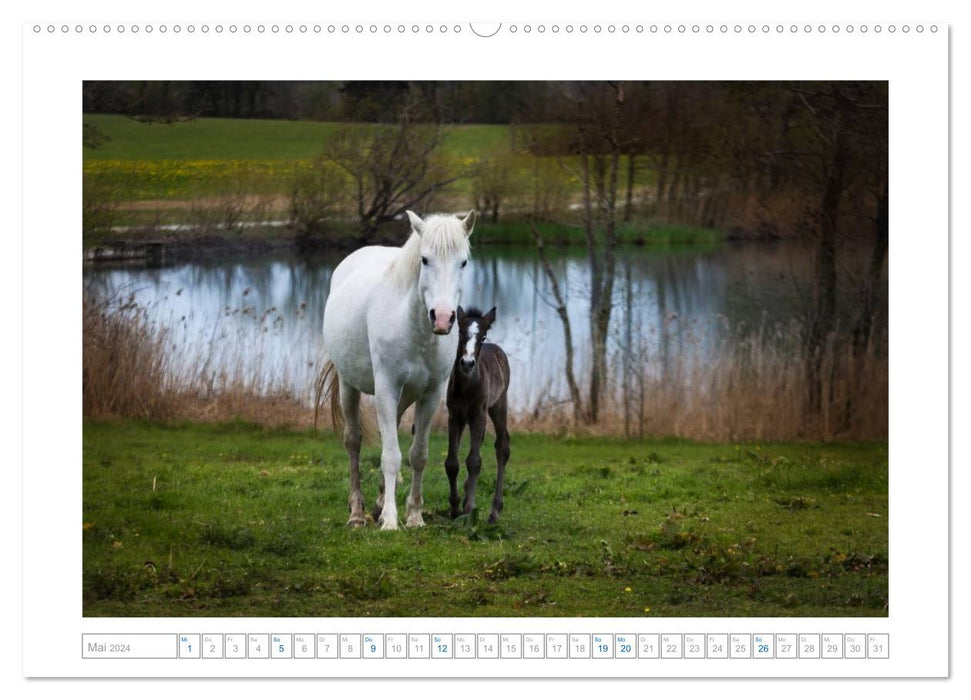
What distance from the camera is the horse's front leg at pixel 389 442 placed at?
24.7 ft

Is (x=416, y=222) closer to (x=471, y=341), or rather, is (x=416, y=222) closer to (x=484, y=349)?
(x=471, y=341)

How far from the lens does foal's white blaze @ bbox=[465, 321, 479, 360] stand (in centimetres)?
714

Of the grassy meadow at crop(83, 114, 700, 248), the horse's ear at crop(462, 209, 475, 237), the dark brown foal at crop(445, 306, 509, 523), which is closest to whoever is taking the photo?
the horse's ear at crop(462, 209, 475, 237)

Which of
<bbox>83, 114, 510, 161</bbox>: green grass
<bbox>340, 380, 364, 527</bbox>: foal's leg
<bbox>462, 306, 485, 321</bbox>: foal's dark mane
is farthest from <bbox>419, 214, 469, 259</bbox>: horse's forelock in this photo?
<bbox>340, 380, 364, 527</bbox>: foal's leg

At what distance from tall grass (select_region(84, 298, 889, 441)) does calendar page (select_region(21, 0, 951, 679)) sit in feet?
0.12

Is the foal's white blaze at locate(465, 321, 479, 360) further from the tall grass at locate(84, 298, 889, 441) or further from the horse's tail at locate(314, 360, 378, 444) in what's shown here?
the tall grass at locate(84, 298, 889, 441)

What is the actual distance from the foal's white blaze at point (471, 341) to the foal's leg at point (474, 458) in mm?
946

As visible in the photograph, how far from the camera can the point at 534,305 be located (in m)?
12.1

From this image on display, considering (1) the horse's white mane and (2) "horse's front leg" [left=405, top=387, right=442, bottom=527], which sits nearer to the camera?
(1) the horse's white mane

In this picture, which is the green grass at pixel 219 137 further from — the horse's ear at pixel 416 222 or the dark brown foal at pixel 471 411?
the dark brown foal at pixel 471 411

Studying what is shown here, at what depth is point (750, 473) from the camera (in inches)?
355
